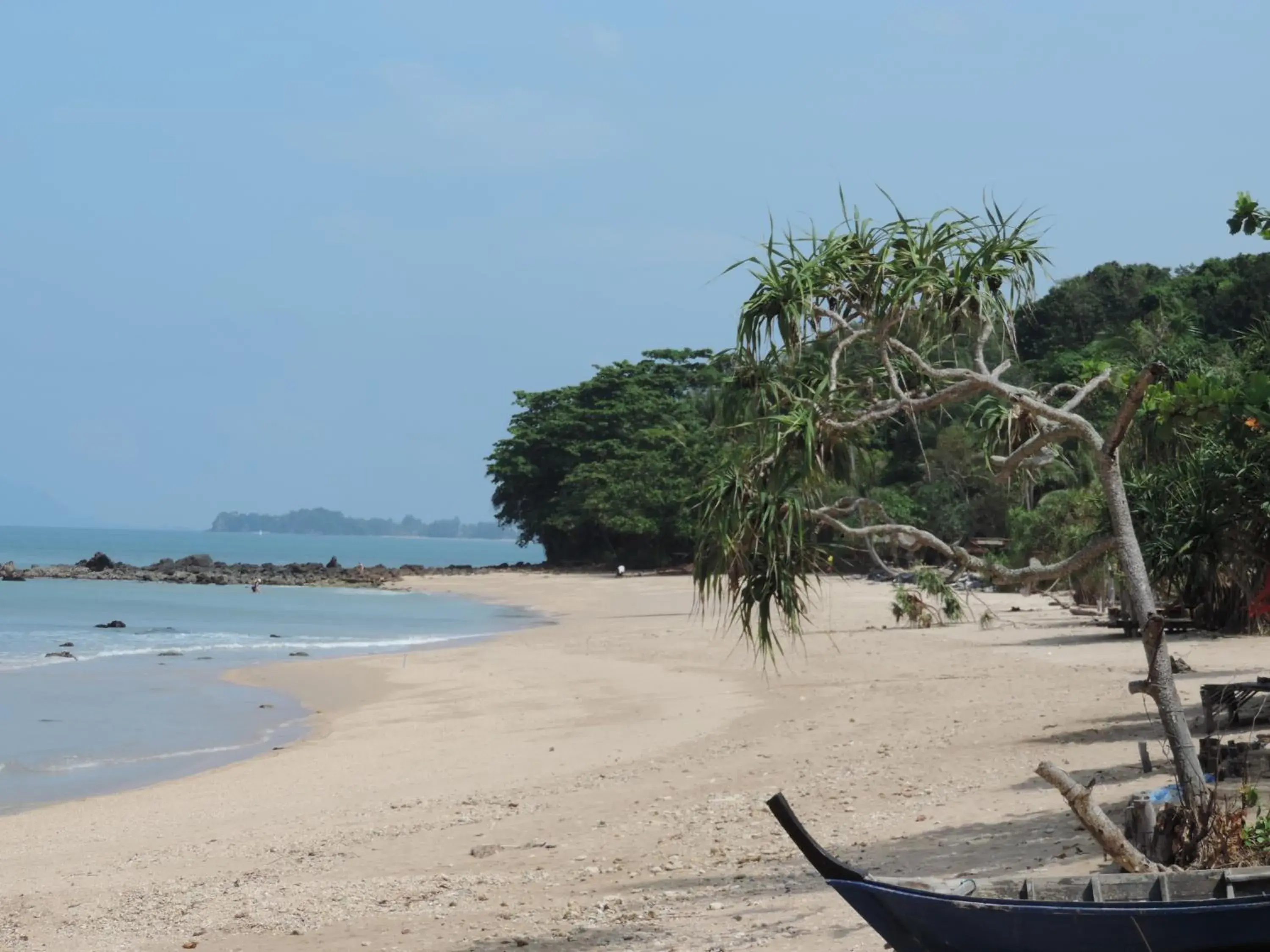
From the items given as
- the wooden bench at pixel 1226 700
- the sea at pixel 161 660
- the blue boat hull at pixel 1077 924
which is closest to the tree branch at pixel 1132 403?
the blue boat hull at pixel 1077 924

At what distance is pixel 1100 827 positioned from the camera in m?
5.92

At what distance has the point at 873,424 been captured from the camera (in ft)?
23.0

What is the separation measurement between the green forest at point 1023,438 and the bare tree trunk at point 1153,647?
593 millimetres

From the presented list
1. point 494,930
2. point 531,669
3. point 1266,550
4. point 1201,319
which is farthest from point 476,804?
point 1201,319

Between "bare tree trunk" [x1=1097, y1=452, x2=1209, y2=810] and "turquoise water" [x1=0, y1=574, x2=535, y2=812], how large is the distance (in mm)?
10222

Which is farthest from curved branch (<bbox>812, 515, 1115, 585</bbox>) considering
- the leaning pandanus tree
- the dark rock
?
the dark rock

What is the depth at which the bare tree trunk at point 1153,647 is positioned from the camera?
6316 mm

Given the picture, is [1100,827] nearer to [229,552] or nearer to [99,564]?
[99,564]

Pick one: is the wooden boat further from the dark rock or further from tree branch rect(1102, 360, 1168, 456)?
the dark rock

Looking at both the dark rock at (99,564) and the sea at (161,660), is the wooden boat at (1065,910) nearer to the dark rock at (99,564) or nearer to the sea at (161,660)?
the sea at (161,660)

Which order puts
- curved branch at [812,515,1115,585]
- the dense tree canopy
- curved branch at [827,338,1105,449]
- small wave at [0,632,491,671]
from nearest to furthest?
curved branch at [812,515,1115,585]
curved branch at [827,338,1105,449]
small wave at [0,632,491,671]
the dense tree canopy

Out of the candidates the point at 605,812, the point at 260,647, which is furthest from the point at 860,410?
the point at 260,647

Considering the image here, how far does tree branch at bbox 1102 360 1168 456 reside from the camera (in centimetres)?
639

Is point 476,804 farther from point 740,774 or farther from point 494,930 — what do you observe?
point 494,930
